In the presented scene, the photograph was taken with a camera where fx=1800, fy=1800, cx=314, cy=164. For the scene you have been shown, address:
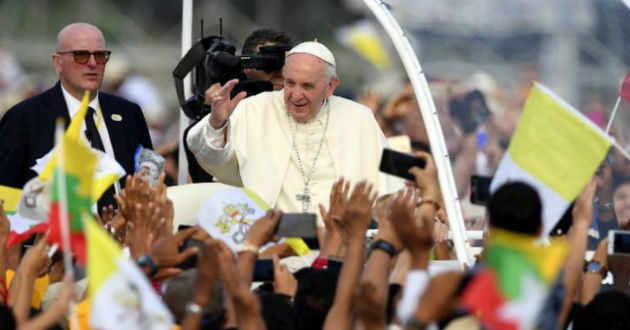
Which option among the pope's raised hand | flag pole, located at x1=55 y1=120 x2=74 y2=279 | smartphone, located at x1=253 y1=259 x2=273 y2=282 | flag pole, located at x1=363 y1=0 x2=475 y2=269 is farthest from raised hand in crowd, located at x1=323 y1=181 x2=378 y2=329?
the pope's raised hand

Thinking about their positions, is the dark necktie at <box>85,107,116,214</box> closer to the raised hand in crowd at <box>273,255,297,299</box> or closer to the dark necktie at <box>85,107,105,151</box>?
the dark necktie at <box>85,107,105,151</box>

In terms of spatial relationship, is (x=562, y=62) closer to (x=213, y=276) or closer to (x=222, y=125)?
(x=222, y=125)

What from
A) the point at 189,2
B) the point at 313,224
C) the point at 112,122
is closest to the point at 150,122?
the point at 189,2

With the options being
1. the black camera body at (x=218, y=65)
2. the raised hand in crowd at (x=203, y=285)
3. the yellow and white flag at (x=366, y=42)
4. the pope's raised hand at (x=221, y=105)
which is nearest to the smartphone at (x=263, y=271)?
the raised hand in crowd at (x=203, y=285)

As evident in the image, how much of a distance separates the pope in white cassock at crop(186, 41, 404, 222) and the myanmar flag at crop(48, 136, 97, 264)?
2861mm

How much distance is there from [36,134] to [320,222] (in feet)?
5.00

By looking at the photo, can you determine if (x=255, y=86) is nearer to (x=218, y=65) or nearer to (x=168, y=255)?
(x=218, y=65)

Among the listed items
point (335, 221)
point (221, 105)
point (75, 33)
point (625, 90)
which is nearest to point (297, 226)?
point (335, 221)

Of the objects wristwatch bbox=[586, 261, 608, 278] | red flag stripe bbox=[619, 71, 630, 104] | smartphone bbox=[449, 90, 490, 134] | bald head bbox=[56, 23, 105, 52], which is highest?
bald head bbox=[56, 23, 105, 52]

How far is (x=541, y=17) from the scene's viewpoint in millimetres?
9461

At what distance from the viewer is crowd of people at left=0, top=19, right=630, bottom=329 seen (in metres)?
5.90

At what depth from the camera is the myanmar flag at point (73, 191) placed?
6086 mm

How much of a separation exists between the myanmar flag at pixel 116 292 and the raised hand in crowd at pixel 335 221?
1612mm

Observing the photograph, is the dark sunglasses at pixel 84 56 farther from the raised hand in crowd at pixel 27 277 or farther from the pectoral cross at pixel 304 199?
the raised hand in crowd at pixel 27 277
